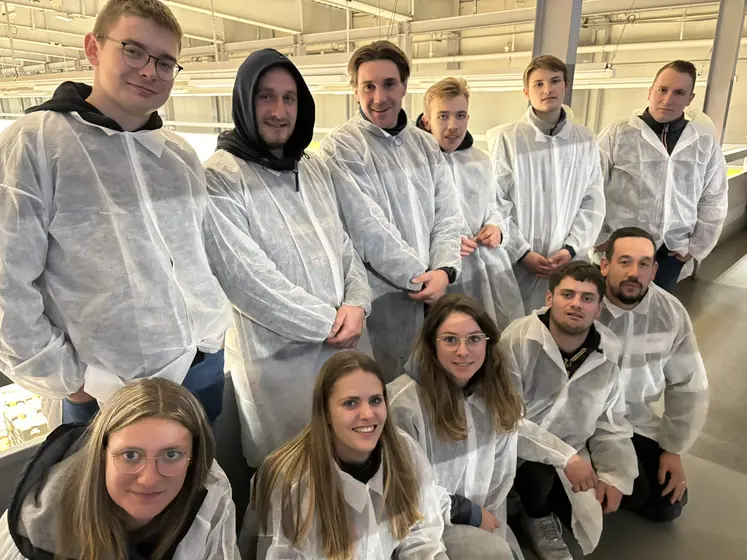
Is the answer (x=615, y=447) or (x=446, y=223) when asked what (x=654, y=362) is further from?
(x=446, y=223)

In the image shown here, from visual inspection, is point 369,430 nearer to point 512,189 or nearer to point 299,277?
point 299,277

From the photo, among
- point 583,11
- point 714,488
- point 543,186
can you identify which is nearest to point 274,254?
point 543,186

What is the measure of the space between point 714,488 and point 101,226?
2.11m

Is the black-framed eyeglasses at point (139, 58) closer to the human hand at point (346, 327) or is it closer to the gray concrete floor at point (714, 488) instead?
the human hand at point (346, 327)

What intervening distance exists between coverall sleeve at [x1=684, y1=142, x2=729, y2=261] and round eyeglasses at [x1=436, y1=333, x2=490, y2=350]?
167 centimetres

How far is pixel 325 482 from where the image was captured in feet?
3.52

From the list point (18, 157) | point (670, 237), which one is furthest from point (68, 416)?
point (670, 237)

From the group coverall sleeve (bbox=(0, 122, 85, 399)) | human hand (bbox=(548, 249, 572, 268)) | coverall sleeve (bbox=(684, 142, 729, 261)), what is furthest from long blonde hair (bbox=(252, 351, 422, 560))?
coverall sleeve (bbox=(684, 142, 729, 261))

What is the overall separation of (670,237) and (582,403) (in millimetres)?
1231

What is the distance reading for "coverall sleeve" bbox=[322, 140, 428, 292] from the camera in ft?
5.08

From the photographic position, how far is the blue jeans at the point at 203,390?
109cm

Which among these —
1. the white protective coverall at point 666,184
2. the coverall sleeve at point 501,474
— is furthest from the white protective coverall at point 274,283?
the white protective coverall at point 666,184

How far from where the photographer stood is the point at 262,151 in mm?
1288

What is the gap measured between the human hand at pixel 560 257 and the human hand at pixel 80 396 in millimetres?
1692
